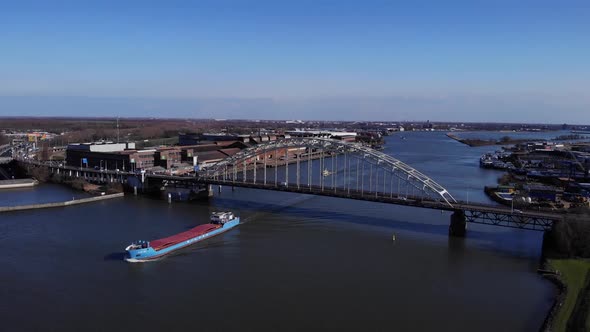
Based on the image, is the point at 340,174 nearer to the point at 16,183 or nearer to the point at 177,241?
the point at 177,241

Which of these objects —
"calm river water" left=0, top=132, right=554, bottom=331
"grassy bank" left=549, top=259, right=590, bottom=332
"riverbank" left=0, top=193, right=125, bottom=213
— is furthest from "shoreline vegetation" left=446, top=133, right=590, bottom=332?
"riverbank" left=0, top=193, right=125, bottom=213

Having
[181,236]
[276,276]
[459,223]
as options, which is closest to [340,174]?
[459,223]

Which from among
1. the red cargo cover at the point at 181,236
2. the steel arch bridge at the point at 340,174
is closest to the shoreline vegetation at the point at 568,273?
the steel arch bridge at the point at 340,174

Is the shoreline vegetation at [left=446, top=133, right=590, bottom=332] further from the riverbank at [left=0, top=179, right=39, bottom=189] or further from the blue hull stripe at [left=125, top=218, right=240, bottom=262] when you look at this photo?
the riverbank at [left=0, top=179, right=39, bottom=189]

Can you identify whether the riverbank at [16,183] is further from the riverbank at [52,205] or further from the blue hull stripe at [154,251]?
the blue hull stripe at [154,251]

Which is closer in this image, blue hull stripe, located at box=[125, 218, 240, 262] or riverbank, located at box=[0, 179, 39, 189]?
blue hull stripe, located at box=[125, 218, 240, 262]
